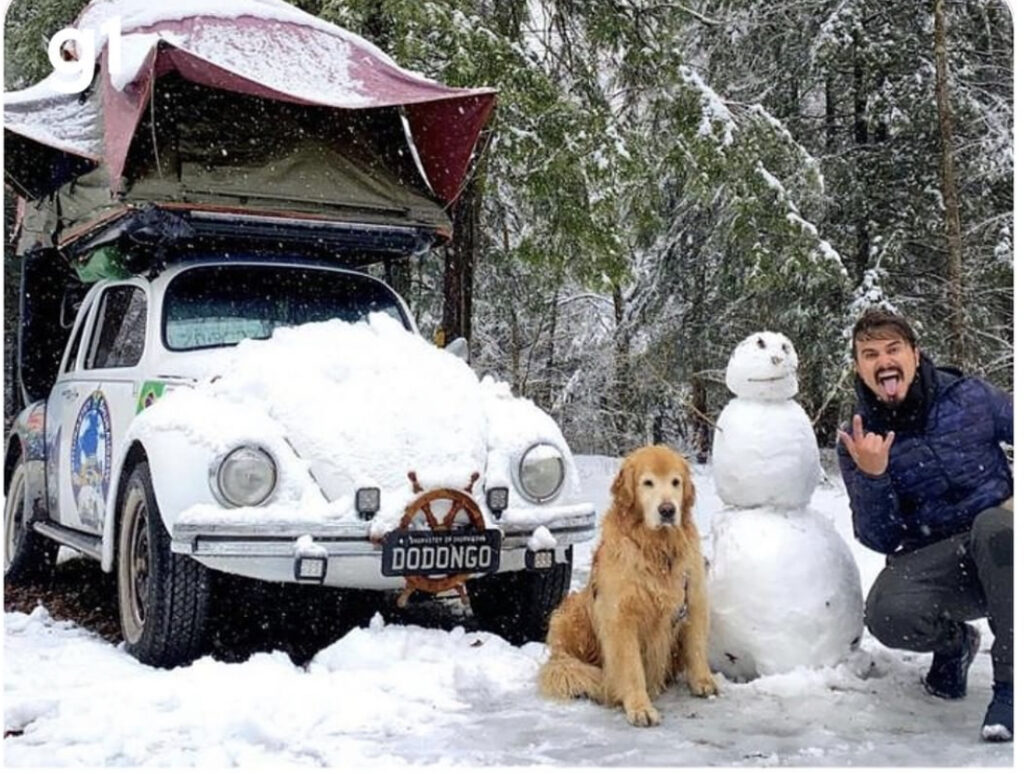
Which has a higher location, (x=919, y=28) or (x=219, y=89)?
(x=919, y=28)

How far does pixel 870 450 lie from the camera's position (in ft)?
12.9

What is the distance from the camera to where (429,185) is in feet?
22.2

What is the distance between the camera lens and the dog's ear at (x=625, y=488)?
4.17 m

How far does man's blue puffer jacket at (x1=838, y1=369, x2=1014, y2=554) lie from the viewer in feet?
13.1

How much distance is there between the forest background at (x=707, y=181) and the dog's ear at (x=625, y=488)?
3433mm

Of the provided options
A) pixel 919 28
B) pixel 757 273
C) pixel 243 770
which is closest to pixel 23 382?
pixel 243 770

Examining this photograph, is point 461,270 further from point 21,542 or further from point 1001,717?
point 1001,717

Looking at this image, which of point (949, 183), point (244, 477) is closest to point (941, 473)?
point (244, 477)

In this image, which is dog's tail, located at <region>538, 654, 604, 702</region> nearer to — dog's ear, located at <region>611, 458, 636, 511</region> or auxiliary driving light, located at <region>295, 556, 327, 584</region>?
dog's ear, located at <region>611, 458, 636, 511</region>

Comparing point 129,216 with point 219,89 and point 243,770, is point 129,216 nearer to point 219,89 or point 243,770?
point 219,89

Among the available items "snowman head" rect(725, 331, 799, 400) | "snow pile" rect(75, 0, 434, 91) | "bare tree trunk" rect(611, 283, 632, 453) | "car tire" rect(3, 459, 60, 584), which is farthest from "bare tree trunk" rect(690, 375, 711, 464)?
"snowman head" rect(725, 331, 799, 400)

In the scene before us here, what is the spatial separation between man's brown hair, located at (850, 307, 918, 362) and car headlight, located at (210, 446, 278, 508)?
232cm

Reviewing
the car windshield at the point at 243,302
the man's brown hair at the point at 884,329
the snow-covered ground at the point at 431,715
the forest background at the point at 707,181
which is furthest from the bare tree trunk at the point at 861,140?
the snow-covered ground at the point at 431,715

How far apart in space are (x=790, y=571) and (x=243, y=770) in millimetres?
2170
